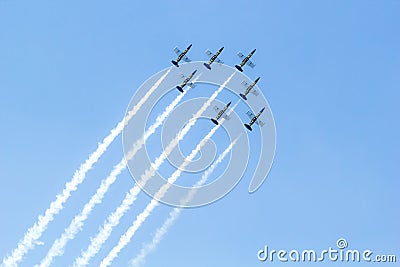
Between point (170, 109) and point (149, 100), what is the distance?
610 cm

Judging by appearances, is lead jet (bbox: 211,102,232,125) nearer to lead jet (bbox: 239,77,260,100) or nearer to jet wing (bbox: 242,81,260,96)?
lead jet (bbox: 239,77,260,100)

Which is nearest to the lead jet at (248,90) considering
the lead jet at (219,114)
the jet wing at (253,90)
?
the jet wing at (253,90)

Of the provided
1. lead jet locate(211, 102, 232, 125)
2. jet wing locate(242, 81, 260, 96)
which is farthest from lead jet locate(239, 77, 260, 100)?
lead jet locate(211, 102, 232, 125)

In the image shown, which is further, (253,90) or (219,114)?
(253,90)

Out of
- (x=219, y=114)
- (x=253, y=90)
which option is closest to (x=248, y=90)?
(x=253, y=90)

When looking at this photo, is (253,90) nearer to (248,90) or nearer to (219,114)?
(248,90)

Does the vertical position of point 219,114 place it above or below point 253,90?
below

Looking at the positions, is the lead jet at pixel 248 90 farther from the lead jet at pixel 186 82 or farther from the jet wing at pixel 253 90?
the lead jet at pixel 186 82

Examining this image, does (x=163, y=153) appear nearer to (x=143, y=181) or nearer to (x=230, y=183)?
(x=143, y=181)

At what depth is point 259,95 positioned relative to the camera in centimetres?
13812

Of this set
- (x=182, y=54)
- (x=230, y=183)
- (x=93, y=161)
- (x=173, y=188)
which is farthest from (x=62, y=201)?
(x=182, y=54)

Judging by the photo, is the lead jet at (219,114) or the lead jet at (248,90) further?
the lead jet at (248,90)

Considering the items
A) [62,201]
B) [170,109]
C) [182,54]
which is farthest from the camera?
[182,54]

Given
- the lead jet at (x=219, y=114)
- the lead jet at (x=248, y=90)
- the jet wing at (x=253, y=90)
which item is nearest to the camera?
the lead jet at (x=219, y=114)
